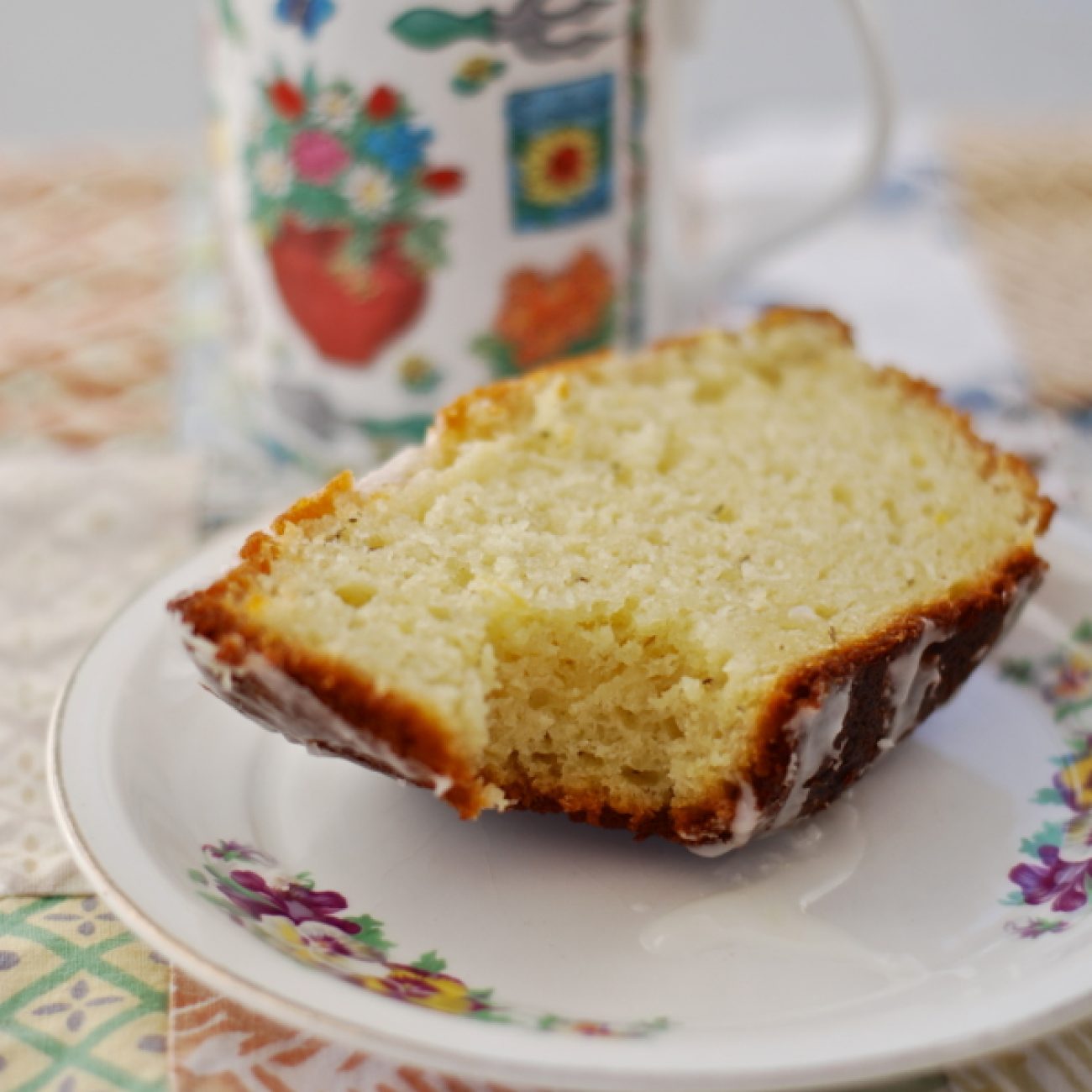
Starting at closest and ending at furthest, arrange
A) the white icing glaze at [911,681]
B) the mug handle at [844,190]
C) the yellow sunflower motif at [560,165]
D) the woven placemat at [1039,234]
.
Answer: the white icing glaze at [911,681] → the yellow sunflower motif at [560,165] → the mug handle at [844,190] → the woven placemat at [1039,234]

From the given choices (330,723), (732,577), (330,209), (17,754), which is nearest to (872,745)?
(732,577)

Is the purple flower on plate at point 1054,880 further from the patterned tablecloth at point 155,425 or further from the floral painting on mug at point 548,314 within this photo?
the floral painting on mug at point 548,314

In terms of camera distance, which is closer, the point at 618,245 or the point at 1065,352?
the point at 618,245

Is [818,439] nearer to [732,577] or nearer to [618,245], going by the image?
[732,577]

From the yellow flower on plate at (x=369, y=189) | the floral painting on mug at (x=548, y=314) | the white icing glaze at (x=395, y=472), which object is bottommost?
the floral painting on mug at (x=548, y=314)

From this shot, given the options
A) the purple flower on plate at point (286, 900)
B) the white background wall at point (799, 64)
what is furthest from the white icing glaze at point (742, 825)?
the white background wall at point (799, 64)

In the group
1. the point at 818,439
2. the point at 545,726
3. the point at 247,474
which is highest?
the point at 818,439

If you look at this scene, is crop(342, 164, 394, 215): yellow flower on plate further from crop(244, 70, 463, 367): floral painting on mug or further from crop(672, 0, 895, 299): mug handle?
crop(672, 0, 895, 299): mug handle
